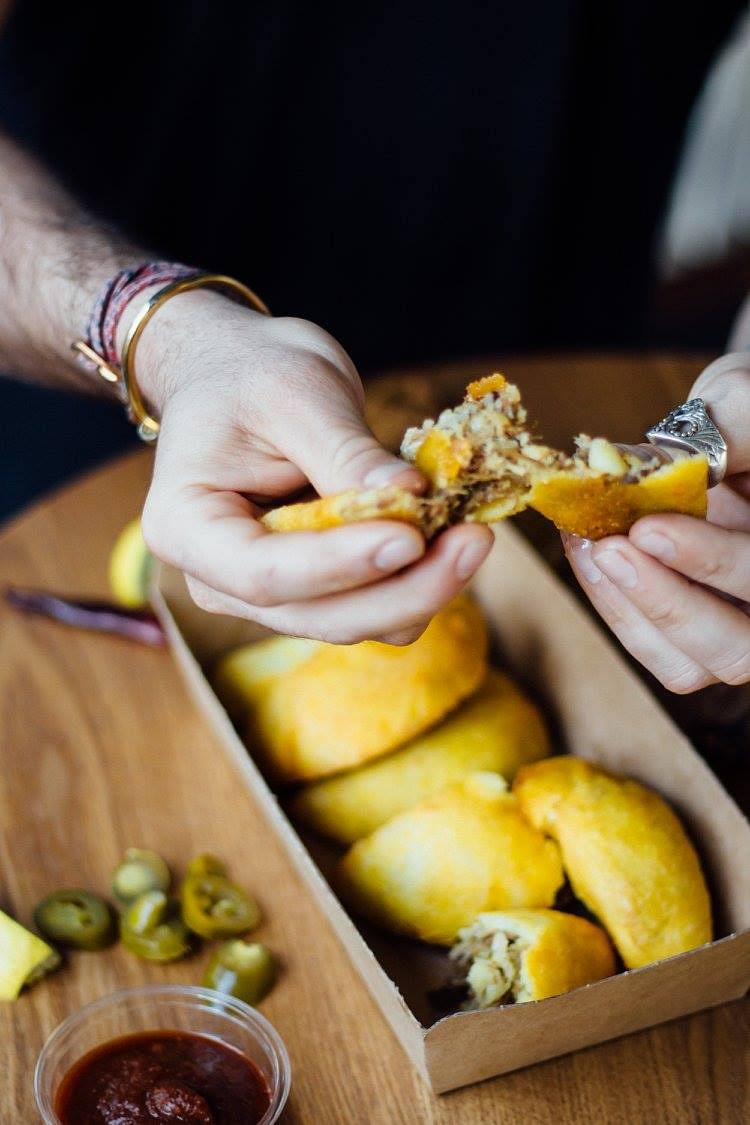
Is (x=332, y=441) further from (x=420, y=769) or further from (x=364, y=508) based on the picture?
(x=420, y=769)

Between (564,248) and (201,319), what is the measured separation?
1673 millimetres

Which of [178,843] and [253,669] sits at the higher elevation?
[253,669]

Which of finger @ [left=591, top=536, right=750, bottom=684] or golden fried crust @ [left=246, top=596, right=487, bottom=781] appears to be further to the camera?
golden fried crust @ [left=246, top=596, right=487, bottom=781]

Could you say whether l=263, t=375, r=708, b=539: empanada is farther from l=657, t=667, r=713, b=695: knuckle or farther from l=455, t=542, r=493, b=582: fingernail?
l=657, t=667, r=713, b=695: knuckle

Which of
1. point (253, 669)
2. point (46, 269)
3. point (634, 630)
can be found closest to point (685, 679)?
point (634, 630)

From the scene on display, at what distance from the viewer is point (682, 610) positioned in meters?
1.08

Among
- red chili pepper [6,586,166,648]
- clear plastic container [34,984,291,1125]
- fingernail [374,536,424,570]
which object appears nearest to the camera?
fingernail [374,536,424,570]

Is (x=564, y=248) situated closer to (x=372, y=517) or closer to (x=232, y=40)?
(x=232, y=40)

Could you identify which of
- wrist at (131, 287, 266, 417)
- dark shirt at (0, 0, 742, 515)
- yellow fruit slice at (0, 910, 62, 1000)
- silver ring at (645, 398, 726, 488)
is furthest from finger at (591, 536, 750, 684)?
dark shirt at (0, 0, 742, 515)

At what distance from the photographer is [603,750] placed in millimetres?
1492

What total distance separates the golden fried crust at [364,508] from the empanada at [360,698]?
41cm

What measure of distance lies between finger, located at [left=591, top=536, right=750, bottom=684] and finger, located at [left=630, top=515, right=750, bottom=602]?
2cm

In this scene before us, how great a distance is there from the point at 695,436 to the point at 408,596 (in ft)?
1.32

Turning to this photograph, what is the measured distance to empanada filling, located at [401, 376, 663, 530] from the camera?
102 centimetres
